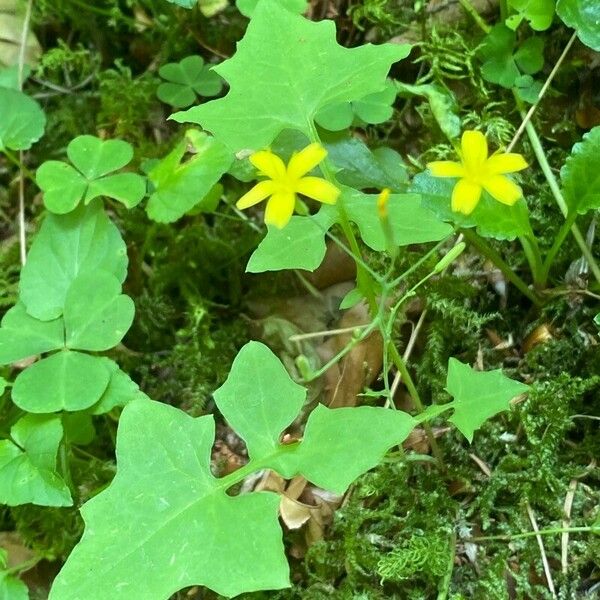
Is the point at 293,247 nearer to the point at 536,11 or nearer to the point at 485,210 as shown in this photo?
the point at 485,210

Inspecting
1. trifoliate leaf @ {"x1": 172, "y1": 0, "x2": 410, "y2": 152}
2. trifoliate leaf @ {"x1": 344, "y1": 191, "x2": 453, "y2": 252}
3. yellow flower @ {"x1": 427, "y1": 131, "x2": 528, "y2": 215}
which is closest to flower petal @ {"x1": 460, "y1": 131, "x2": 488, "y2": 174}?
yellow flower @ {"x1": 427, "y1": 131, "x2": 528, "y2": 215}

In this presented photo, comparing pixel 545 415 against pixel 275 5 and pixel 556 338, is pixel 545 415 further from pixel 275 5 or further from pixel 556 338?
pixel 275 5

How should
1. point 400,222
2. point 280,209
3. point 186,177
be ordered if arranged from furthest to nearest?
point 186,177
point 400,222
point 280,209

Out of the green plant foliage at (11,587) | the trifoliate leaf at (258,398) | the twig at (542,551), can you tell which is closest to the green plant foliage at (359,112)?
the trifoliate leaf at (258,398)

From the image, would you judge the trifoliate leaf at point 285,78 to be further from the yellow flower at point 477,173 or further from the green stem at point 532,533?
the green stem at point 532,533

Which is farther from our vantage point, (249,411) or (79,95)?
(79,95)

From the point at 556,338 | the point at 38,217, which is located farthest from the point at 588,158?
the point at 38,217

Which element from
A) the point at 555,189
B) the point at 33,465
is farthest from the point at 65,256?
the point at 555,189

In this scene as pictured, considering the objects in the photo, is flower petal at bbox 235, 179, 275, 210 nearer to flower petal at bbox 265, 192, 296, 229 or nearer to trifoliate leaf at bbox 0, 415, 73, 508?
flower petal at bbox 265, 192, 296, 229
